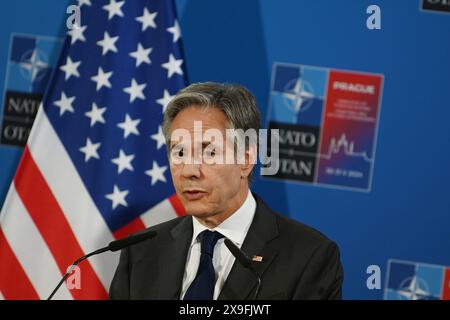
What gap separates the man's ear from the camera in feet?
8.02

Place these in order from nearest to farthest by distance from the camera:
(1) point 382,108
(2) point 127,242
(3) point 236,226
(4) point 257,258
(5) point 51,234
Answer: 1. (2) point 127,242
2. (4) point 257,258
3. (3) point 236,226
4. (5) point 51,234
5. (1) point 382,108

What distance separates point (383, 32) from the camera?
11.1 feet

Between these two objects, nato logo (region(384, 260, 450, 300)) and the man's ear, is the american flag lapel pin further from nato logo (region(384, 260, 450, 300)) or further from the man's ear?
nato logo (region(384, 260, 450, 300))

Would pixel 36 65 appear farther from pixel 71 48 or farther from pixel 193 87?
pixel 193 87

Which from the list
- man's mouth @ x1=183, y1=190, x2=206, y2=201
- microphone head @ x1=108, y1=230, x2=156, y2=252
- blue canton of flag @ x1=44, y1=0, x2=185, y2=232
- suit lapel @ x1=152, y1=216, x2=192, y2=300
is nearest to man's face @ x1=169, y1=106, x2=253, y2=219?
man's mouth @ x1=183, y1=190, x2=206, y2=201

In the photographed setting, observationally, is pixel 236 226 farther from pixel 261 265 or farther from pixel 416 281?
pixel 416 281

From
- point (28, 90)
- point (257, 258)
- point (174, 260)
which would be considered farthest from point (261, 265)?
point (28, 90)

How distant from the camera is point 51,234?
10.7 feet

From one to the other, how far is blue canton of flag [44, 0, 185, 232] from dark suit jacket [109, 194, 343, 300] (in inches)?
30.6

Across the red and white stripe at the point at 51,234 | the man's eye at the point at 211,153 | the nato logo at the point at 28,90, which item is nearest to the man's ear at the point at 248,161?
the man's eye at the point at 211,153

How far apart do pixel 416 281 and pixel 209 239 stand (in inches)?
53.9

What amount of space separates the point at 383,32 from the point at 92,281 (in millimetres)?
1664

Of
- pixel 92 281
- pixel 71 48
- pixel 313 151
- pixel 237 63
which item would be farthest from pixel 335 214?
pixel 71 48

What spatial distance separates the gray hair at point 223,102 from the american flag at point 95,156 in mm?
928
